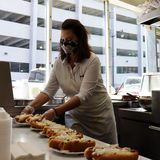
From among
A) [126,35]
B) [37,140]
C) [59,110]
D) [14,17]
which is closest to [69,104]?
[59,110]

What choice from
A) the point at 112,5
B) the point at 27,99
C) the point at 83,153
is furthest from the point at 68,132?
the point at 112,5

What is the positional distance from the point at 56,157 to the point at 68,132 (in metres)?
0.24

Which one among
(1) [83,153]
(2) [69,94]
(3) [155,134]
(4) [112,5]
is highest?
(4) [112,5]

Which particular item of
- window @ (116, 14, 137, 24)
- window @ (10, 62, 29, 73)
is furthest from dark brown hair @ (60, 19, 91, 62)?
window @ (116, 14, 137, 24)

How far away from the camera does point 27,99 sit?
2934mm

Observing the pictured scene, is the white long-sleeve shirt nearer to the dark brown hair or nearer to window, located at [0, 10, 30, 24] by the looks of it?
the dark brown hair

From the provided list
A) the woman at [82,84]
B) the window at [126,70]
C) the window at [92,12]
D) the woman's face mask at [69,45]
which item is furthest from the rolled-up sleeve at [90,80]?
the window at [126,70]

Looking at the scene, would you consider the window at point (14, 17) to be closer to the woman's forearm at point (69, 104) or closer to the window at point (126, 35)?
the window at point (126, 35)

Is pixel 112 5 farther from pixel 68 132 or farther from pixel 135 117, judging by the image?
pixel 68 132

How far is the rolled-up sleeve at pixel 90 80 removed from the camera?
1669mm

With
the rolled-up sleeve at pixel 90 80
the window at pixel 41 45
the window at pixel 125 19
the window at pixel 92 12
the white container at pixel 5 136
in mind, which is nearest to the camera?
the white container at pixel 5 136

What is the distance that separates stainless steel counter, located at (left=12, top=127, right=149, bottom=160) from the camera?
2.80 ft

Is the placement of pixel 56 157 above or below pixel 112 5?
below

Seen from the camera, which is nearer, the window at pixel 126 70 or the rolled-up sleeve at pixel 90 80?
the rolled-up sleeve at pixel 90 80
